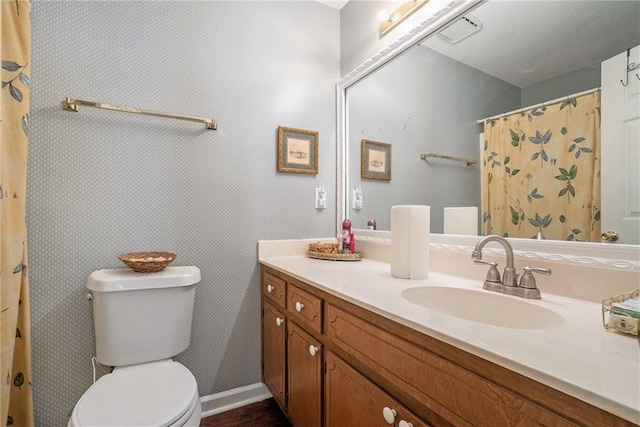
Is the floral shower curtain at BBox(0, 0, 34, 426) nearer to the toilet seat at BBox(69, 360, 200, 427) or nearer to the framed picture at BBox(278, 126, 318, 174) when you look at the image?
the toilet seat at BBox(69, 360, 200, 427)

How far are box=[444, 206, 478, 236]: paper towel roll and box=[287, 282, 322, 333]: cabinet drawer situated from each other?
0.69 metres

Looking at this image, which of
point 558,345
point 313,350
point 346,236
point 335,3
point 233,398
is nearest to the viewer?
point 558,345

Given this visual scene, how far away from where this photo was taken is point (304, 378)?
1.24 m

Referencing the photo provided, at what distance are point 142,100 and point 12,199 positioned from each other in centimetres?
69

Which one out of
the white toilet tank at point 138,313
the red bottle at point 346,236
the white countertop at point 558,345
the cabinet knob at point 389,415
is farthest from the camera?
the red bottle at point 346,236

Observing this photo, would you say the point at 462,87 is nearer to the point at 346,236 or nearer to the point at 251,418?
the point at 346,236

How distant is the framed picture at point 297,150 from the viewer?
1.79 meters

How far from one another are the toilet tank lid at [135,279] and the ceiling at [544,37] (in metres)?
1.60

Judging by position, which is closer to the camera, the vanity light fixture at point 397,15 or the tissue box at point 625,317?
the tissue box at point 625,317

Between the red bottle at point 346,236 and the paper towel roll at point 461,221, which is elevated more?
the paper towel roll at point 461,221

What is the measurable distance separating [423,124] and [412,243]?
684 millimetres

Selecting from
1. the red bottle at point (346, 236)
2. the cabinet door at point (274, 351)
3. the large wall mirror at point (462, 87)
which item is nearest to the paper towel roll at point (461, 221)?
the large wall mirror at point (462, 87)

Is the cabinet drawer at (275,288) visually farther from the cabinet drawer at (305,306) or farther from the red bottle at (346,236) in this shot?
the red bottle at (346,236)

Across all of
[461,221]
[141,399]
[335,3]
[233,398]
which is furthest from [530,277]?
[335,3]
